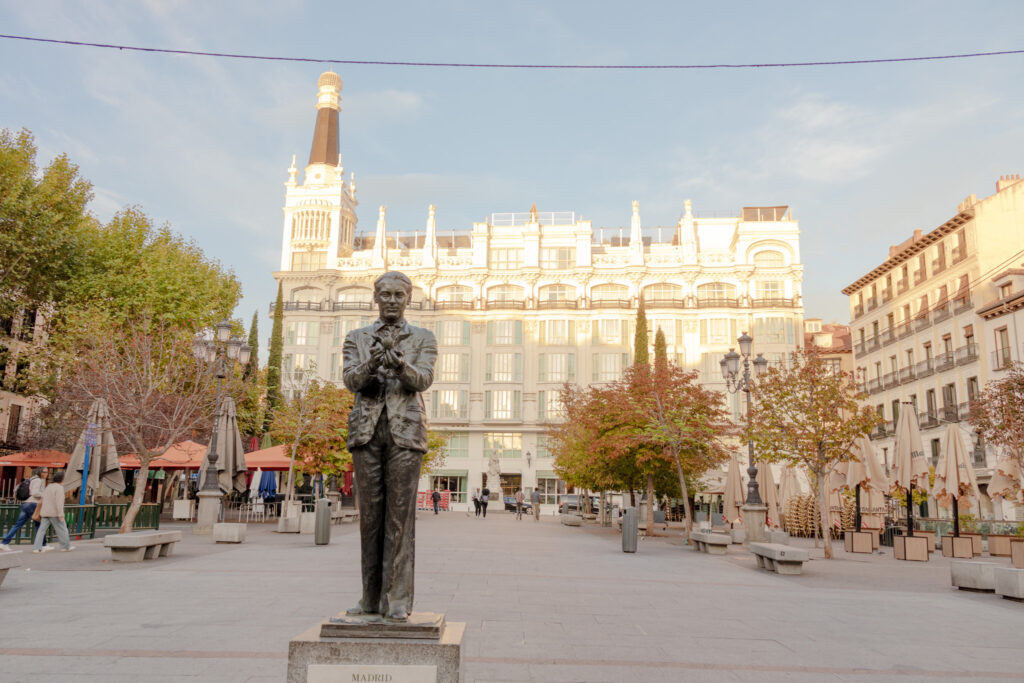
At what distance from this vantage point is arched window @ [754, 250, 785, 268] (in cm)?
5656

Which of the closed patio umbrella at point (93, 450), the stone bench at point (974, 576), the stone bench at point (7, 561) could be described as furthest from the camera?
the closed patio umbrella at point (93, 450)

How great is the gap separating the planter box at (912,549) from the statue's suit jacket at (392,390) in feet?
53.3

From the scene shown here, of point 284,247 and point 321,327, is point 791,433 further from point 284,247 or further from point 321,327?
point 284,247

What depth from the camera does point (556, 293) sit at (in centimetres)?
5816

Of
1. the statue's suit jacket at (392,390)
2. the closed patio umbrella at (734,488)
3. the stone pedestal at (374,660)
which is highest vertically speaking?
the statue's suit jacket at (392,390)

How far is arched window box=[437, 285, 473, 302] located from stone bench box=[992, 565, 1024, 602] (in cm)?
4913

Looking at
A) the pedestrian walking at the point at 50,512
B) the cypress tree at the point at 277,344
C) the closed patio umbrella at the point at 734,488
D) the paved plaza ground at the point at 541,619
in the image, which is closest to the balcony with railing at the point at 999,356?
the closed patio umbrella at the point at 734,488

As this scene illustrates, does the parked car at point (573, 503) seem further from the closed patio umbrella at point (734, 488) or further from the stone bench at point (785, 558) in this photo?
the stone bench at point (785, 558)

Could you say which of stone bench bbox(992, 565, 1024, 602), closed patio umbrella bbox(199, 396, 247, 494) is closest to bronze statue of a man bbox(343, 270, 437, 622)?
stone bench bbox(992, 565, 1024, 602)

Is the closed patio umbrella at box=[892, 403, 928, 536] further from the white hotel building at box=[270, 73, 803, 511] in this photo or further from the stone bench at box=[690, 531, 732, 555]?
the white hotel building at box=[270, 73, 803, 511]

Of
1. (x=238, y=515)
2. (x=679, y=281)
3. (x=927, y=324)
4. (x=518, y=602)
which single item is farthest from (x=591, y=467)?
(x=679, y=281)

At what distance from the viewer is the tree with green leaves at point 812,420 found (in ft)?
55.3

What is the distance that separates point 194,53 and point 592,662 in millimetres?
9711

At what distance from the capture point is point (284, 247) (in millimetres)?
59906
